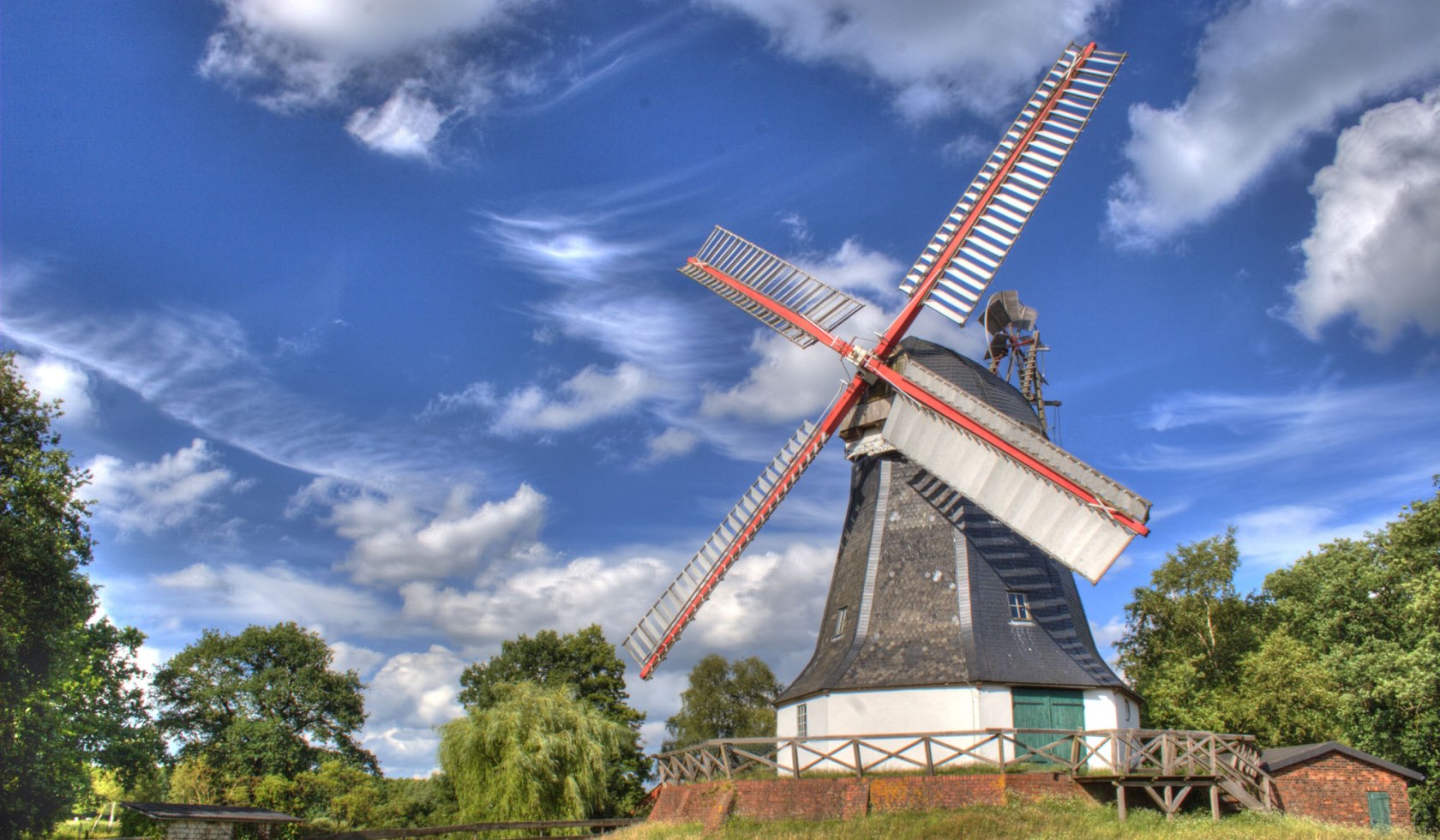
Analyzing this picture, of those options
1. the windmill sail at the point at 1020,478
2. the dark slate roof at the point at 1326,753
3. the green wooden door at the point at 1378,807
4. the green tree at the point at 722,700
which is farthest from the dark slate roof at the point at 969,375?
the green tree at the point at 722,700

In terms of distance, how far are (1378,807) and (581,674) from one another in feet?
84.1

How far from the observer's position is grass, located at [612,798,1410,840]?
1353 centimetres

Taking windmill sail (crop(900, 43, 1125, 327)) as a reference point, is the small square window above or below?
below

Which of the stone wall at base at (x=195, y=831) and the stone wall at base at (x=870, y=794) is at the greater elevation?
the stone wall at base at (x=870, y=794)

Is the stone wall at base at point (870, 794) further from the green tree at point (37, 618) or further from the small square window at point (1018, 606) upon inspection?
the green tree at point (37, 618)

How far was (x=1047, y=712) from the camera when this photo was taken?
57.0 feet

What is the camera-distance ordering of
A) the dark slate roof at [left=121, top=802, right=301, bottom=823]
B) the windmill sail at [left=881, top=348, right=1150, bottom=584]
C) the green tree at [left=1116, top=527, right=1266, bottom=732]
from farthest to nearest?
the green tree at [left=1116, top=527, right=1266, bottom=732] → the dark slate roof at [left=121, top=802, right=301, bottom=823] → the windmill sail at [left=881, top=348, right=1150, bottom=584]

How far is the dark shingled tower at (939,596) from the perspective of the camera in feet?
57.8

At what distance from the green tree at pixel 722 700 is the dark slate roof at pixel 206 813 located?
86.8 feet

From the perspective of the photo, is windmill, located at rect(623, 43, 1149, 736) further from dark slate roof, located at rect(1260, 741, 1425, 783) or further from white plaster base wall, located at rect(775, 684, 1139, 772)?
dark slate roof, located at rect(1260, 741, 1425, 783)

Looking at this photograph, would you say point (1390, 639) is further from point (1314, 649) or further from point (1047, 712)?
point (1047, 712)

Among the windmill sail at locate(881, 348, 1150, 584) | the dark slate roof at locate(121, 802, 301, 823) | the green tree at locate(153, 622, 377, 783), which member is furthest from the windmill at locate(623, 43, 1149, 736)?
the green tree at locate(153, 622, 377, 783)

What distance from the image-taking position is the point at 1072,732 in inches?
595

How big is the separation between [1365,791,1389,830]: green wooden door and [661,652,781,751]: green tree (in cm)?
2820
